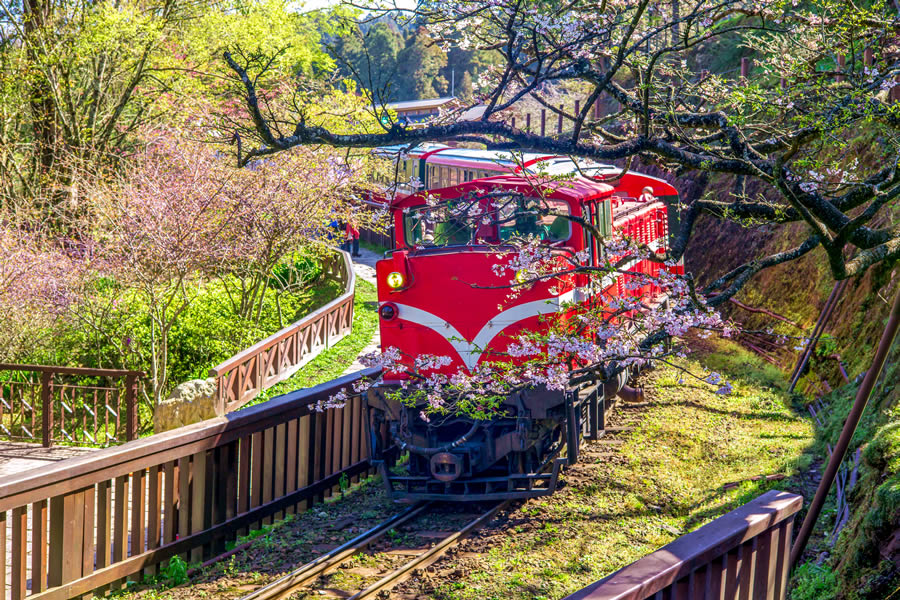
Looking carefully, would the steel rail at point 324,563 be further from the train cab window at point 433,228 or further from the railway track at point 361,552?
the train cab window at point 433,228

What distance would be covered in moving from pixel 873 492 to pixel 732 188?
15.8 metres

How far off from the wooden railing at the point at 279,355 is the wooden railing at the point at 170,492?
441cm

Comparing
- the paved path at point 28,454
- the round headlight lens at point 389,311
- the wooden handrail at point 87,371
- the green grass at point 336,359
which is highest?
the round headlight lens at point 389,311

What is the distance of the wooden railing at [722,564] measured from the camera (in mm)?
2596

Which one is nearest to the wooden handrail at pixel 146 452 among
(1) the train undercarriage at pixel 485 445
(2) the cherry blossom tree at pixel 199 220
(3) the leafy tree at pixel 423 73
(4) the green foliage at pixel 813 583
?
(1) the train undercarriage at pixel 485 445

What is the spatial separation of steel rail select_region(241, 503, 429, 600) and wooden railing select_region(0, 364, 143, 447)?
554 cm

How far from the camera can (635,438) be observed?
11.0 metres

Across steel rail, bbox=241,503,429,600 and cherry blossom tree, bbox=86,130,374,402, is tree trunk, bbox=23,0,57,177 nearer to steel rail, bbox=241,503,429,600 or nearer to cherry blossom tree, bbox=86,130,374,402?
cherry blossom tree, bbox=86,130,374,402

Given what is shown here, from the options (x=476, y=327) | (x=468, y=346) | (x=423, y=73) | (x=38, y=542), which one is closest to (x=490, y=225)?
(x=476, y=327)

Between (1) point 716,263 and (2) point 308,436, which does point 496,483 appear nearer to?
(2) point 308,436

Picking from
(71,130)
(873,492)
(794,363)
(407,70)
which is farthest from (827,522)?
(407,70)

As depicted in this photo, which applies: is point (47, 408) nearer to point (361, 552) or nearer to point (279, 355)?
point (279, 355)

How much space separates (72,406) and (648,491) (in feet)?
31.2

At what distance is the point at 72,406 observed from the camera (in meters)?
13.4
